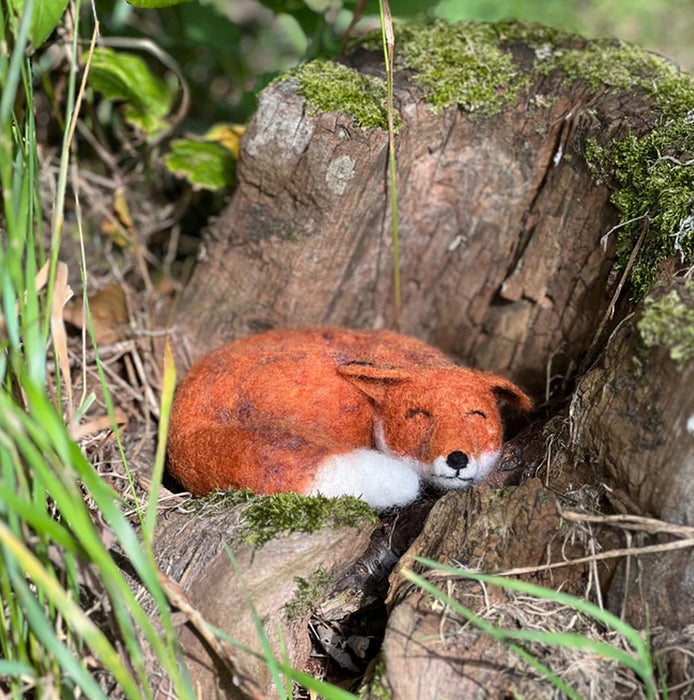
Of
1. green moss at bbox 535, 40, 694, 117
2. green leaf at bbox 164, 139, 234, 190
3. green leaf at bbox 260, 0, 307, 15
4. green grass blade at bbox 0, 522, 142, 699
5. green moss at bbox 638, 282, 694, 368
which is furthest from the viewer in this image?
green leaf at bbox 260, 0, 307, 15

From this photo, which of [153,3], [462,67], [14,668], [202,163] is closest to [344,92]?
[462,67]

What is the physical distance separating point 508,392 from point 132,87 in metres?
1.87

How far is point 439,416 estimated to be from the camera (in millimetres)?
1996

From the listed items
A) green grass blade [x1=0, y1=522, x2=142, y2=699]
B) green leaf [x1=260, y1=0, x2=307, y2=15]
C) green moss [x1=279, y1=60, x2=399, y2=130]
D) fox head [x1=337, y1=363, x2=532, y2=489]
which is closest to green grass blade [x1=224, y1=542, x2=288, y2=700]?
green grass blade [x1=0, y1=522, x2=142, y2=699]

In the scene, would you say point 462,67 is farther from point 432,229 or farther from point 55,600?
point 55,600

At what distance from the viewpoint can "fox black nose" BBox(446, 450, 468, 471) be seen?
1939 millimetres

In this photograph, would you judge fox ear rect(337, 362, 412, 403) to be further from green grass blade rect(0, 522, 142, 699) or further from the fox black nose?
green grass blade rect(0, 522, 142, 699)

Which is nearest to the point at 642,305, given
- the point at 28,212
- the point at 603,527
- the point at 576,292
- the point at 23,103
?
the point at 603,527

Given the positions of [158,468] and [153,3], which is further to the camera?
[153,3]

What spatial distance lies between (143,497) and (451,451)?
3.03 ft

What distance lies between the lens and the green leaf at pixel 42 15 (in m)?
1.78

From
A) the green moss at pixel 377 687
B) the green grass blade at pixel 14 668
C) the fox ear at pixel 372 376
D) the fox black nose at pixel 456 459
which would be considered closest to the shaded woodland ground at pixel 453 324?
the green moss at pixel 377 687

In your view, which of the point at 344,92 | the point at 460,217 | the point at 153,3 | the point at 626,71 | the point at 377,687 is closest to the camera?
the point at 377,687

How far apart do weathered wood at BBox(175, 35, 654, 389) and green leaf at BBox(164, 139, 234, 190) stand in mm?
146
